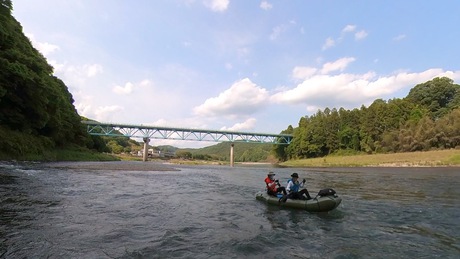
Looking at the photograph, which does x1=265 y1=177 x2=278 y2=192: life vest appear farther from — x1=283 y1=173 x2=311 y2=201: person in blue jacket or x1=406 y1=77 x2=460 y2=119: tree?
x1=406 y1=77 x2=460 y2=119: tree

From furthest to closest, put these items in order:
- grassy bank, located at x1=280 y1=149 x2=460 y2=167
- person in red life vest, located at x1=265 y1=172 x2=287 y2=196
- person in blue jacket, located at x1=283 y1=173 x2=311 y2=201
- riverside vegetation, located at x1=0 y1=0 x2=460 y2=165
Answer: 1. grassy bank, located at x1=280 y1=149 x2=460 y2=167
2. riverside vegetation, located at x1=0 y1=0 x2=460 y2=165
3. person in red life vest, located at x1=265 y1=172 x2=287 y2=196
4. person in blue jacket, located at x1=283 y1=173 x2=311 y2=201

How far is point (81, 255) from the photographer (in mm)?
7066

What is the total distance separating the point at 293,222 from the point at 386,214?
4.58 m

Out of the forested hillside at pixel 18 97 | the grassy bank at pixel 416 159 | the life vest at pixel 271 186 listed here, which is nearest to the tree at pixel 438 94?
the grassy bank at pixel 416 159

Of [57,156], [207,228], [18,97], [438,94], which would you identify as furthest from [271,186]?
[438,94]

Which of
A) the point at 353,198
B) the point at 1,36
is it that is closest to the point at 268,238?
the point at 353,198

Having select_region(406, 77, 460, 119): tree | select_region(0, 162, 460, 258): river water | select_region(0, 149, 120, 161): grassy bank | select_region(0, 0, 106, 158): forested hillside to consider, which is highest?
select_region(406, 77, 460, 119): tree

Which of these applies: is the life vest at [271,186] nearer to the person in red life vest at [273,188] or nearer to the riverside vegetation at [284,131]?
the person in red life vest at [273,188]

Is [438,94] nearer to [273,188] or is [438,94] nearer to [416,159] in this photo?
[416,159]

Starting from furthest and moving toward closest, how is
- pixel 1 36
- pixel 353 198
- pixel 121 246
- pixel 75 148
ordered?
pixel 75 148
pixel 1 36
pixel 353 198
pixel 121 246

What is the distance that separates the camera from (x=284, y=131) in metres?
148

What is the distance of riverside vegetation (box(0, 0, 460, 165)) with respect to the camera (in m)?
32.2

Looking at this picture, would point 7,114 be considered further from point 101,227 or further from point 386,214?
point 386,214

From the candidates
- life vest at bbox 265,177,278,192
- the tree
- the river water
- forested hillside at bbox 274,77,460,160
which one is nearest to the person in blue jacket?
the river water
